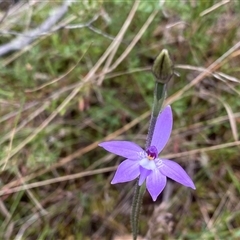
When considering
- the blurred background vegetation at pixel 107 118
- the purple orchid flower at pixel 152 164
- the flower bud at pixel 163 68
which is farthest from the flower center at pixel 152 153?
the blurred background vegetation at pixel 107 118

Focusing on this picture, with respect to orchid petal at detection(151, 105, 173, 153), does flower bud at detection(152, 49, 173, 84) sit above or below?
above

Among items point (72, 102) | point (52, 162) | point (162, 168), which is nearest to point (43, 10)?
point (72, 102)

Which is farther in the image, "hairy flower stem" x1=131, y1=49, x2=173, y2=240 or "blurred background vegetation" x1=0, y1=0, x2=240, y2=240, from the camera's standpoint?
"blurred background vegetation" x1=0, y1=0, x2=240, y2=240

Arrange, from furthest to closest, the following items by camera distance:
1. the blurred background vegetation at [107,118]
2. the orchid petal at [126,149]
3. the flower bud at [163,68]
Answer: the blurred background vegetation at [107,118], the orchid petal at [126,149], the flower bud at [163,68]

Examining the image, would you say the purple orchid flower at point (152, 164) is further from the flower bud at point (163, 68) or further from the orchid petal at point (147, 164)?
the flower bud at point (163, 68)

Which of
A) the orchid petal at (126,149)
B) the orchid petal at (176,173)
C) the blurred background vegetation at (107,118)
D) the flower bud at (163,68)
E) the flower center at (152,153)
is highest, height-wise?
the flower bud at (163,68)

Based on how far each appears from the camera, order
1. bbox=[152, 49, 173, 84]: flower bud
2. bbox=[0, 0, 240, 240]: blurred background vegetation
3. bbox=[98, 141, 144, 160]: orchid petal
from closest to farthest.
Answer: bbox=[152, 49, 173, 84]: flower bud → bbox=[98, 141, 144, 160]: orchid petal → bbox=[0, 0, 240, 240]: blurred background vegetation

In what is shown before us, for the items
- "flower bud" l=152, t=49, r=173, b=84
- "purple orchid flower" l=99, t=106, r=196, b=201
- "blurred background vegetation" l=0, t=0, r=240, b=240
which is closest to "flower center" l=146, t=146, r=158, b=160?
"purple orchid flower" l=99, t=106, r=196, b=201

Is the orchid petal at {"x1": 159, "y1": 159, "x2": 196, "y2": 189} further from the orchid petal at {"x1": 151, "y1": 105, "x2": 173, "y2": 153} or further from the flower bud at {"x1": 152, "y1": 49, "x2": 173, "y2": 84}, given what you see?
the flower bud at {"x1": 152, "y1": 49, "x2": 173, "y2": 84}
